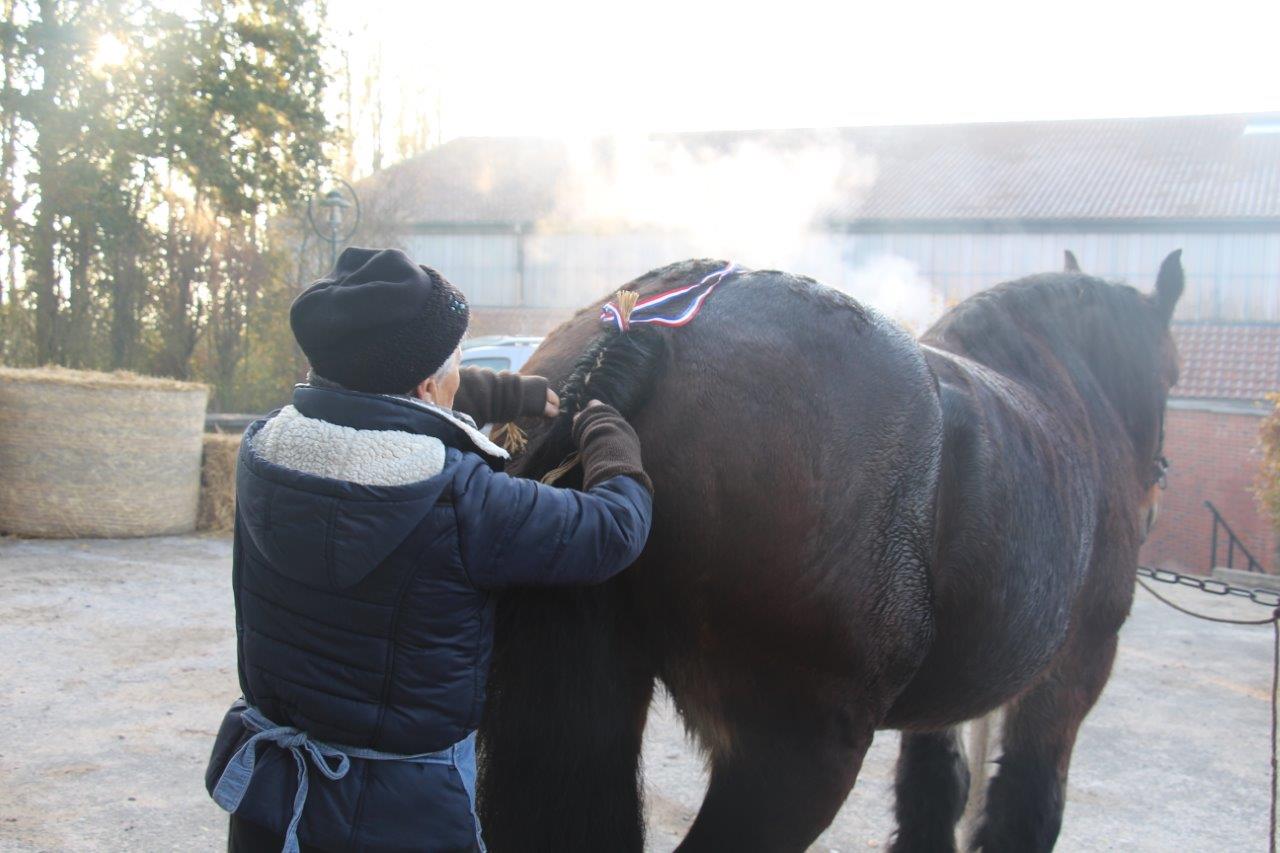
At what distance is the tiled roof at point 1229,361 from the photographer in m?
20.9

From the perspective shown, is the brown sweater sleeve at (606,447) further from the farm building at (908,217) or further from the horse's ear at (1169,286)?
the farm building at (908,217)

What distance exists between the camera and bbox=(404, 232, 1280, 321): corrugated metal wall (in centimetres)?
2408

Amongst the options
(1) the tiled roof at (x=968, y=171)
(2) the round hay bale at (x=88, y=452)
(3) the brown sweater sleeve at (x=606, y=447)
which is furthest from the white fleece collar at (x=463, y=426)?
(1) the tiled roof at (x=968, y=171)

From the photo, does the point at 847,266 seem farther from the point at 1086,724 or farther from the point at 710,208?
the point at 1086,724

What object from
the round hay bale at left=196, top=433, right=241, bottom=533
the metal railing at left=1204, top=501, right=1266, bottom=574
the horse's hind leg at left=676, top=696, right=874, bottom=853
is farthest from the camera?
the metal railing at left=1204, top=501, right=1266, bottom=574

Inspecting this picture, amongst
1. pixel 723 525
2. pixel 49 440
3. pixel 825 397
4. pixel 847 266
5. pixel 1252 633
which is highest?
pixel 847 266

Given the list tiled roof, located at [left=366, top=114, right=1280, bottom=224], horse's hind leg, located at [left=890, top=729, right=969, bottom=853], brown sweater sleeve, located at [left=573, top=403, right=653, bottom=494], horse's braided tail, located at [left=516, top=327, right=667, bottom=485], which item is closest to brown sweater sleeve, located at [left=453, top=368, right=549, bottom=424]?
horse's braided tail, located at [left=516, top=327, right=667, bottom=485]

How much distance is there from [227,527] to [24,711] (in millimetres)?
5459

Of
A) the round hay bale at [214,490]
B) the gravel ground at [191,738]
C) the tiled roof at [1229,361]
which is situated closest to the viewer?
the gravel ground at [191,738]

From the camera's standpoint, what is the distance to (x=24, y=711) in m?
4.56

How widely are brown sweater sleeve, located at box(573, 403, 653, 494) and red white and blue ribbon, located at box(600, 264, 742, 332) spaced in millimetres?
207

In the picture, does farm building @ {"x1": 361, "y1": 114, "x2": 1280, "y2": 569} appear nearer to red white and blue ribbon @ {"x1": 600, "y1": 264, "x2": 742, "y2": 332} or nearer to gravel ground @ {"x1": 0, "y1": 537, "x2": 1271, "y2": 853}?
gravel ground @ {"x1": 0, "y1": 537, "x2": 1271, "y2": 853}

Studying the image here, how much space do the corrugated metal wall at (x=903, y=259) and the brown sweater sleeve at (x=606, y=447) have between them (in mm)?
21977

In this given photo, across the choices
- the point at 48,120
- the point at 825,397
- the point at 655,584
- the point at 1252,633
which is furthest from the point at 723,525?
the point at 48,120
